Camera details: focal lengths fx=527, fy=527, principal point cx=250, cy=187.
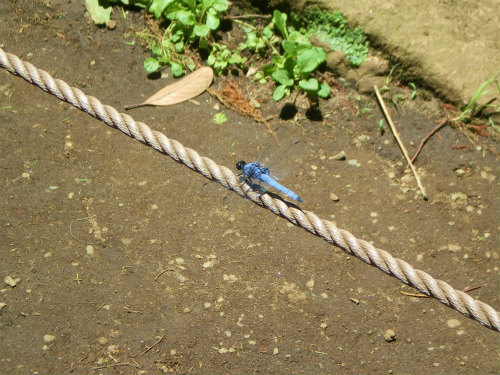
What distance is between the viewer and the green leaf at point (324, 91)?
3.50 meters

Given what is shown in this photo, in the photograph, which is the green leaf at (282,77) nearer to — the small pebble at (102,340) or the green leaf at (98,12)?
the green leaf at (98,12)

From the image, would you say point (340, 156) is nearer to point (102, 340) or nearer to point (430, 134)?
point (430, 134)

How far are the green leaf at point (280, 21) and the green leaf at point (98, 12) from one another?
1.18 meters

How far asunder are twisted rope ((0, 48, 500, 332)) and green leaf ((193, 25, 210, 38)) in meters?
0.84

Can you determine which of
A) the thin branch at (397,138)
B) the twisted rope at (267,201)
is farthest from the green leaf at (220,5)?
the thin branch at (397,138)

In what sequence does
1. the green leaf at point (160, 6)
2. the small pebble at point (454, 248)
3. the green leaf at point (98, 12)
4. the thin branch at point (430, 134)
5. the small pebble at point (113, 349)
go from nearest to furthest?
the small pebble at point (113, 349) → the small pebble at point (454, 248) → the thin branch at point (430, 134) → the green leaf at point (160, 6) → the green leaf at point (98, 12)

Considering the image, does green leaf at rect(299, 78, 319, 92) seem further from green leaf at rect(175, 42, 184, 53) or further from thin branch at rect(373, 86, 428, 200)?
green leaf at rect(175, 42, 184, 53)

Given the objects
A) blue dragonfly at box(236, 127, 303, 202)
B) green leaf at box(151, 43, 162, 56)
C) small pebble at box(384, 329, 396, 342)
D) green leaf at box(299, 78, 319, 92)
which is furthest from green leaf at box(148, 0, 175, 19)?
small pebble at box(384, 329, 396, 342)

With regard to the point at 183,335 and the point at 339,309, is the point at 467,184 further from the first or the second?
the point at 183,335

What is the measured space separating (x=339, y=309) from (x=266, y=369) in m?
0.50

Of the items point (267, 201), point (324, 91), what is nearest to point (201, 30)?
point (324, 91)

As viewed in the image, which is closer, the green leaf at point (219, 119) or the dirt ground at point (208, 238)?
the dirt ground at point (208, 238)

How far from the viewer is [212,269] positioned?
110 inches

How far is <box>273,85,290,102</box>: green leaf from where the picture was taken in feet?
11.5
